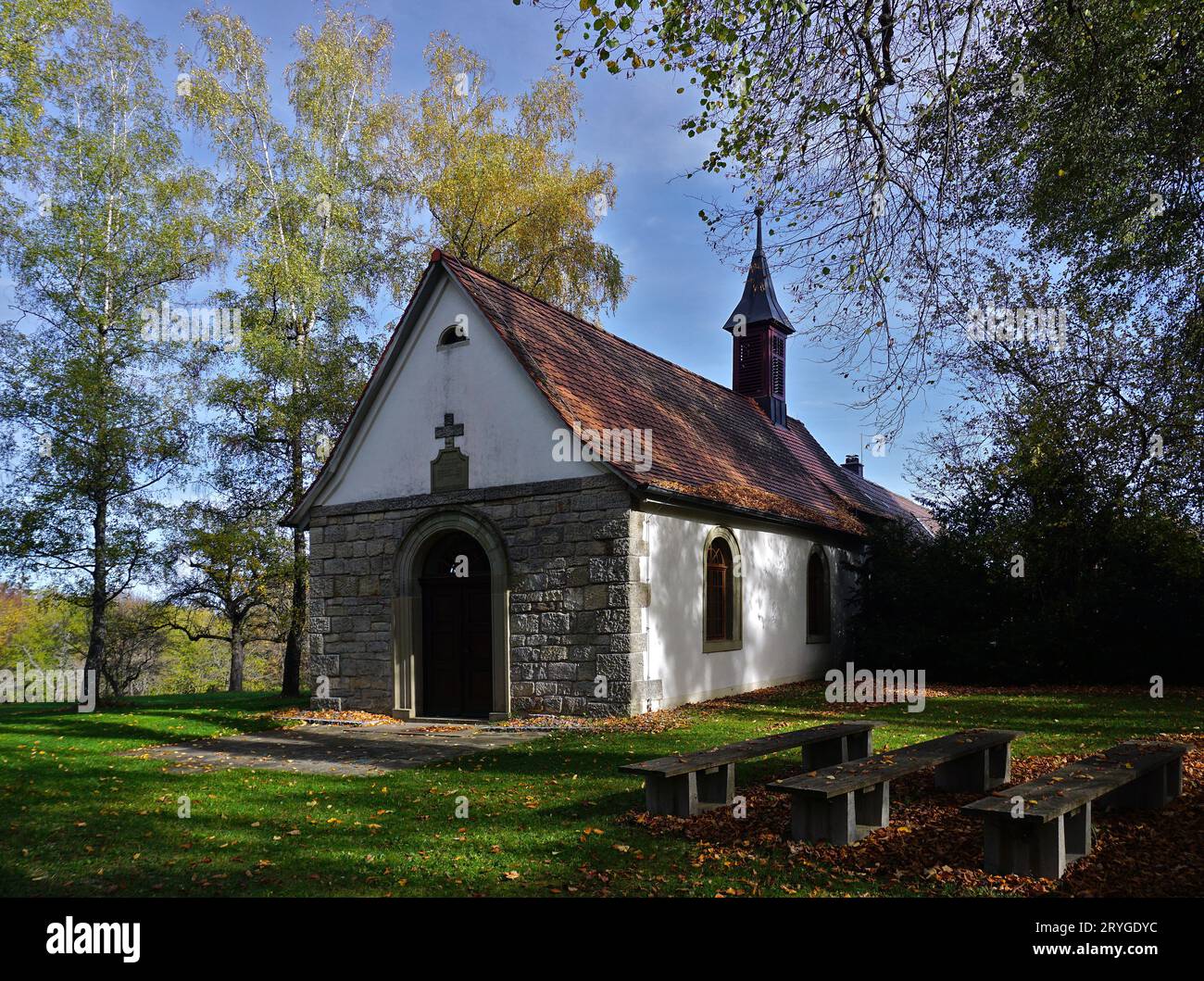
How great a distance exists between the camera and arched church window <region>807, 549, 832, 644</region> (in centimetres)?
1841

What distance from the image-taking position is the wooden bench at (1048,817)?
16.1 feet

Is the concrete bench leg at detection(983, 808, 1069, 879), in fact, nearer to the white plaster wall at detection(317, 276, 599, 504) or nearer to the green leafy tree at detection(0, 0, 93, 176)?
the white plaster wall at detection(317, 276, 599, 504)

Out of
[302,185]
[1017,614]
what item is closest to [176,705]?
[302,185]

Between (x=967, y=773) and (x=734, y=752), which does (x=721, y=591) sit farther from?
(x=734, y=752)

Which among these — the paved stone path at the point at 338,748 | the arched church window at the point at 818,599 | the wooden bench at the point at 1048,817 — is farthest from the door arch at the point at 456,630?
the wooden bench at the point at 1048,817

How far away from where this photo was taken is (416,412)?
14555 mm

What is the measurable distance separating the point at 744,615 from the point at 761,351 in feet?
36.4

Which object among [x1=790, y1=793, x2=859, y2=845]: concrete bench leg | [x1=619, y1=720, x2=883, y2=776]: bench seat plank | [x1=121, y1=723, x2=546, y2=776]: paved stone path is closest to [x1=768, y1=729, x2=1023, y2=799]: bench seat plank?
[x1=790, y1=793, x2=859, y2=845]: concrete bench leg

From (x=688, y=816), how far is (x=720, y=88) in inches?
236

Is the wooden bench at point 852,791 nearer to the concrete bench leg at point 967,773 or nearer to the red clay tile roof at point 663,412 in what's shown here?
the concrete bench leg at point 967,773

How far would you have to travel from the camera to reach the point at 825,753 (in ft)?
26.7

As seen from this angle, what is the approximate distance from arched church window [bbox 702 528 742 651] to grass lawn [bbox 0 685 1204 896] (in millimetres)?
3702
